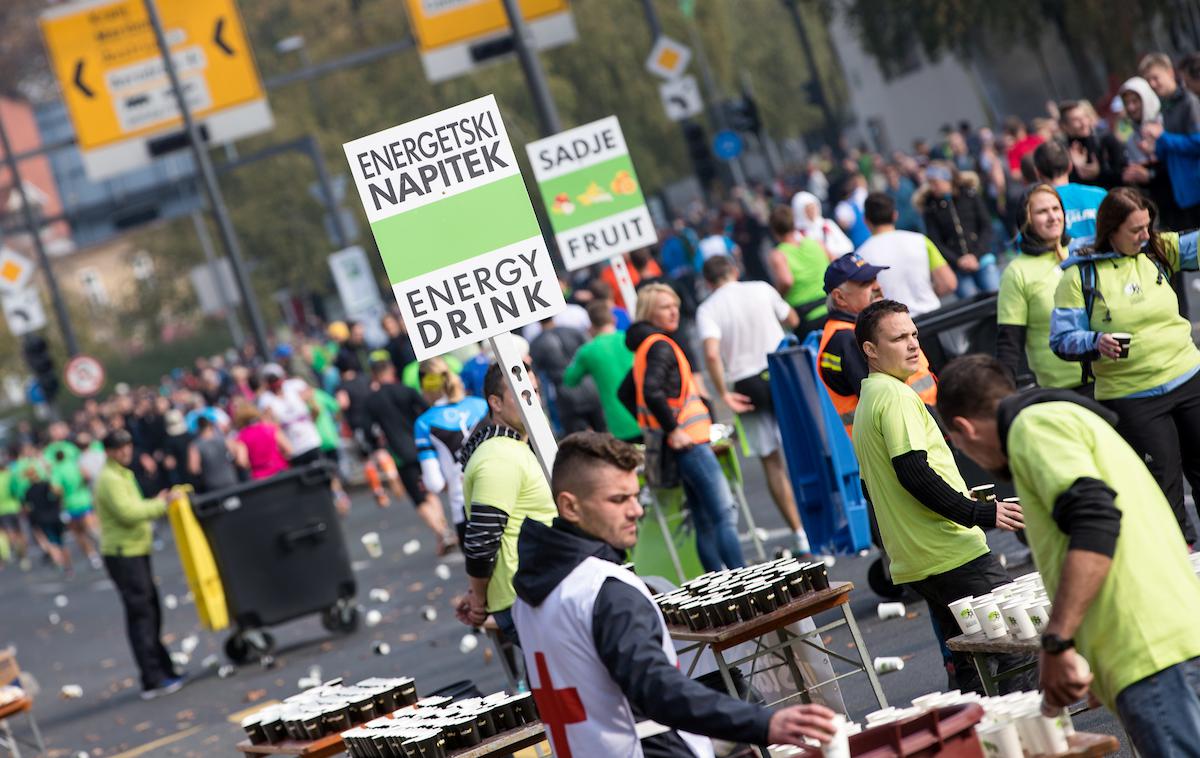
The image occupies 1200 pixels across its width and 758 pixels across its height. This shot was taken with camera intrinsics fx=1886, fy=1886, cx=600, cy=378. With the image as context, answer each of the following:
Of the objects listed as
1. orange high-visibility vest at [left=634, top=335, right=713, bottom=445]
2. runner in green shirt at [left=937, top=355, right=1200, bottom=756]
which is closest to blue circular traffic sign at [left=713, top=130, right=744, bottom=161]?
orange high-visibility vest at [left=634, top=335, right=713, bottom=445]

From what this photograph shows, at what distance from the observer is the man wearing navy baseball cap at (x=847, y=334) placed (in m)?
8.71

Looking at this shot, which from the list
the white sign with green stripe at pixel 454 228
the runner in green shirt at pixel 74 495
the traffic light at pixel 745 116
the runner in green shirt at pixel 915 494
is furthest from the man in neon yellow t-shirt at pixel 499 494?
the traffic light at pixel 745 116

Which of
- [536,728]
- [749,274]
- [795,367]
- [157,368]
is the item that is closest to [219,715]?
[795,367]

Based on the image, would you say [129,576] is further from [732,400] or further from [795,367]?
[795,367]

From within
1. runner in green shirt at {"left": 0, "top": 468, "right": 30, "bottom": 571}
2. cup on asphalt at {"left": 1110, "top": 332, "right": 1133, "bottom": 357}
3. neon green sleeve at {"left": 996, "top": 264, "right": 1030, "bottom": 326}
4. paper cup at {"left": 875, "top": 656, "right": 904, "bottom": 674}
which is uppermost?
runner in green shirt at {"left": 0, "top": 468, "right": 30, "bottom": 571}

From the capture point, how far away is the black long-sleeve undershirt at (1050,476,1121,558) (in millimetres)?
4484

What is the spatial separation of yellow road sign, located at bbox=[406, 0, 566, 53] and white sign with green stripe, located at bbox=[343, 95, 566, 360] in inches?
748

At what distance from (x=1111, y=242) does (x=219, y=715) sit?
843cm

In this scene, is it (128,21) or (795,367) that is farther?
(128,21)

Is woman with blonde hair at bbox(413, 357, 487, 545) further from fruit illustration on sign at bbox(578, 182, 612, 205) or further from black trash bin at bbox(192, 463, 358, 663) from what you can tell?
black trash bin at bbox(192, 463, 358, 663)

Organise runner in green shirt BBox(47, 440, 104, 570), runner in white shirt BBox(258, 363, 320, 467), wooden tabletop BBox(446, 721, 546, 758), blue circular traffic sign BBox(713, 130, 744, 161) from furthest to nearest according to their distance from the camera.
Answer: blue circular traffic sign BBox(713, 130, 744, 161), runner in green shirt BBox(47, 440, 104, 570), runner in white shirt BBox(258, 363, 320, 467), wooden tabletop BBox(446, 721, 546, 758)

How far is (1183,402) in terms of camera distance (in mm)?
7824

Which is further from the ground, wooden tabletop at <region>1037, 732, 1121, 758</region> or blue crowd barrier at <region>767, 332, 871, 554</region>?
blue crowd barrier at <region>767, 332, 871, 554</region>

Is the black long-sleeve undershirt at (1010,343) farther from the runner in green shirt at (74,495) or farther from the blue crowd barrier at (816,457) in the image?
the runner in green shirt at (74,495)
